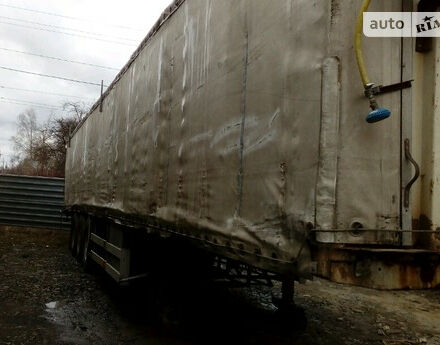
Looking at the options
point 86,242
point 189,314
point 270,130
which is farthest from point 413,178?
point 86,242

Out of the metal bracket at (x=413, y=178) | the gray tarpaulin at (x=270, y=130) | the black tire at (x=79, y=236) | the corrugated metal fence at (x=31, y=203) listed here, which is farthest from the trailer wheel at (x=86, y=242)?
the metal bracket at (x=413, y=178)

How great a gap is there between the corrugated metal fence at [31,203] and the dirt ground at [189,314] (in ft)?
27.6

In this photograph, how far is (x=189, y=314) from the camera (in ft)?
17.7

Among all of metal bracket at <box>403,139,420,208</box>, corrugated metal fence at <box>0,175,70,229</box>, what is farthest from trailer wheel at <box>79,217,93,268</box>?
metal bracket at <box>403,139,420,208</box>

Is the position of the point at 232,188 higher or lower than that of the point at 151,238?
higher

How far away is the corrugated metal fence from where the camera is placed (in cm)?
1662

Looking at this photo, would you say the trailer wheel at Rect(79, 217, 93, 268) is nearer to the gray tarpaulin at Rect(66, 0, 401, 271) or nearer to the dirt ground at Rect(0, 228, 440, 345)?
the dirt ground at Rect(0, 228, 440, 345)

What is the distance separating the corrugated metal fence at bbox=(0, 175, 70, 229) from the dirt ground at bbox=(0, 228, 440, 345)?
842cm

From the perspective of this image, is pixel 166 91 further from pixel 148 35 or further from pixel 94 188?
pixel 94 188

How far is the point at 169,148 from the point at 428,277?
279cm

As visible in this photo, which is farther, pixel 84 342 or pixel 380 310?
pixel 380 310

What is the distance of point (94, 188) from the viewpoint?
8289mm

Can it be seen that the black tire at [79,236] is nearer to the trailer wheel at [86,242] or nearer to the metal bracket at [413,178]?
the trailer wheel at [86,242]

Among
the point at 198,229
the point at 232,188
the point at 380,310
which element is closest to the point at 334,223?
the point at 232,188
